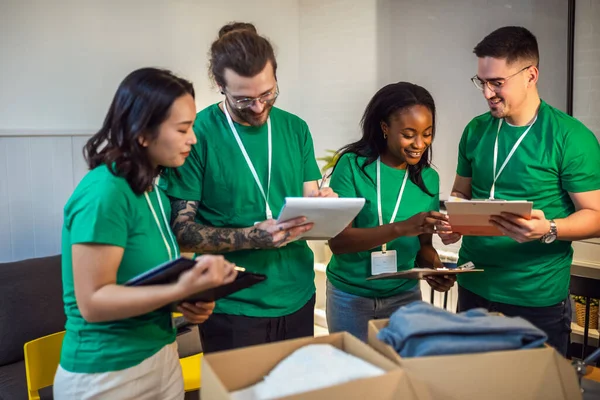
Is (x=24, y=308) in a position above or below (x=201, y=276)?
below

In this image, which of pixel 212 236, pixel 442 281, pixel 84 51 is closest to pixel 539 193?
pixel 442 281

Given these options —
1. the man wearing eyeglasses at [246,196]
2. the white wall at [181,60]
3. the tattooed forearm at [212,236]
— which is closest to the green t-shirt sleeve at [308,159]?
the man wearing eyeglasses at [246,196]

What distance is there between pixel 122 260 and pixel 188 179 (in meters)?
0.42

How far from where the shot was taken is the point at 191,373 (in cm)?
267

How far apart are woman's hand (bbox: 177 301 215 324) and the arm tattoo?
0.65 ft

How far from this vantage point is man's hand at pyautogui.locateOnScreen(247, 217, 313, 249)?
165 centimetres

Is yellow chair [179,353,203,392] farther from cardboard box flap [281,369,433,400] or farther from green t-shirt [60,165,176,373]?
cardboard box flap [281,369,433,400]

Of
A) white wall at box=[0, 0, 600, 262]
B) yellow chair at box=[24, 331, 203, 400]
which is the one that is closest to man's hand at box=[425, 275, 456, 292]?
yellow chair at box=[24, 331, 203, 400]

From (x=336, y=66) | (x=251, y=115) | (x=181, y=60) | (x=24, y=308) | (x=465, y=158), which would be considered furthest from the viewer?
(x=336, y=66)

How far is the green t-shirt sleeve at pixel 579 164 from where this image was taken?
1.93 meters

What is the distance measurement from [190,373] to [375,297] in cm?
111

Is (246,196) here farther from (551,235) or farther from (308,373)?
(551,235)

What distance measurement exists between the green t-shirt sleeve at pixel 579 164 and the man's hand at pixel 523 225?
195 millimetres

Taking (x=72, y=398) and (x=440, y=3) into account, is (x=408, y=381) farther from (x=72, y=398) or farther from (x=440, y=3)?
(x=440, y=3)
